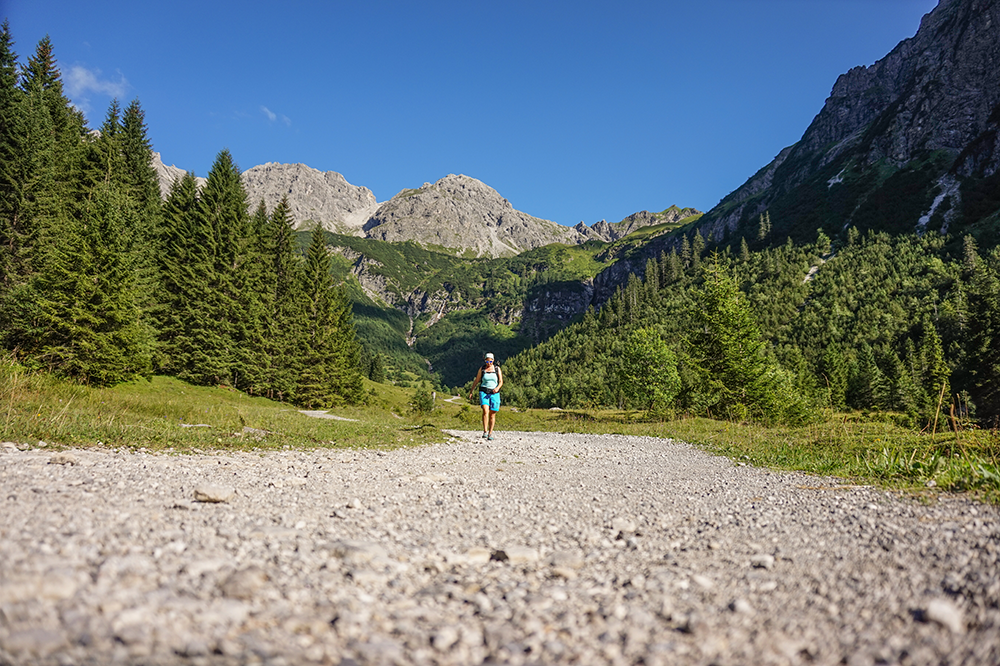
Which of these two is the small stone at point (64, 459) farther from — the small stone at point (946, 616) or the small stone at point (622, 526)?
the small stone at point (946, 616)

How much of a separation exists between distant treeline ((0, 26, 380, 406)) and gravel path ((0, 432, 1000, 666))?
68.1ft

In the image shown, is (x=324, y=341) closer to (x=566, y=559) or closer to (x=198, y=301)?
(x=198, y=301)

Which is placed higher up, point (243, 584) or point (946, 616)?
point (946, 616)

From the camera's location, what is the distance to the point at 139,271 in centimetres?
2600

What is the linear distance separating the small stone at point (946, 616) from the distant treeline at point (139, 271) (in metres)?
28.6

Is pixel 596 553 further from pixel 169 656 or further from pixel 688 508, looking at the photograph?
pixel 169 656

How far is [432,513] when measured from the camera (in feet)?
→ 18.4

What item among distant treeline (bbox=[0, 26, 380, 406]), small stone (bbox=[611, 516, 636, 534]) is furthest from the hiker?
distant treeline (bbox=[0, 26, 380, 406])

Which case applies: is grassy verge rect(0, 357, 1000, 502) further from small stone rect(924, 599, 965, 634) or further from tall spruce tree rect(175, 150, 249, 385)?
tall spruce tree rect(175, 150, 249, 385)

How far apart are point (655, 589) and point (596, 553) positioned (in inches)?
40.4

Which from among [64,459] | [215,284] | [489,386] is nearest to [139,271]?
[215,284]

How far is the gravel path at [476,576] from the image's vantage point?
2215 mm

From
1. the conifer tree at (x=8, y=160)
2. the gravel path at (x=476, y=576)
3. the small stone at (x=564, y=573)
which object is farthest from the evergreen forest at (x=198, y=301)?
the small stone at (x=564, y=573)

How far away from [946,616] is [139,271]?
34.1 metres
